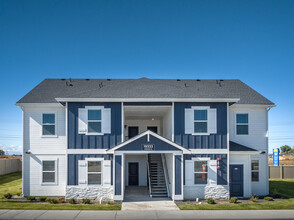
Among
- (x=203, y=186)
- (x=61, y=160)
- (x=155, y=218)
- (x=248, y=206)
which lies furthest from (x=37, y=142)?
(x=248, y=206)

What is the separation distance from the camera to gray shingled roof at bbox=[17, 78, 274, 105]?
1697 cm

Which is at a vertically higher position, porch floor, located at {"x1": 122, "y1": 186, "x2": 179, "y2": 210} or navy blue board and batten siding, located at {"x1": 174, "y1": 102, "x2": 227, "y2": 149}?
navy blue board and batten siding, located at {"x1": 174, "y1": 102, "x2": 227, "y2": 149}

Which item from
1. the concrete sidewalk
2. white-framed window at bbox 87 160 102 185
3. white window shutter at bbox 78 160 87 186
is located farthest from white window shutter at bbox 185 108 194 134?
white window shutter at bbox 78 160 87 186

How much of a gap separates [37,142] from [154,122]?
9.79 meters

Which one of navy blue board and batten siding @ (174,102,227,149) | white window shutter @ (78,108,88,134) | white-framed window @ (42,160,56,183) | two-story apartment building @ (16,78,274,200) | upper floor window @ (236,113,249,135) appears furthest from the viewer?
upper floor window @ (236,113,249,135)

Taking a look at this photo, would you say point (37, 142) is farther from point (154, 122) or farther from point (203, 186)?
point (203, 186)

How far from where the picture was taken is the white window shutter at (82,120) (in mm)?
16469

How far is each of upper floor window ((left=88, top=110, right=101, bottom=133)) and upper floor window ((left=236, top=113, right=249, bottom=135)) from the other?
32.2 ft

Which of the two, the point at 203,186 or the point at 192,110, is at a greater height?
the point at 192,110

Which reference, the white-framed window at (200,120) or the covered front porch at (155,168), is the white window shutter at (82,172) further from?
the white-framed window at (200,120)

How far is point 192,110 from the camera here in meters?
16.8

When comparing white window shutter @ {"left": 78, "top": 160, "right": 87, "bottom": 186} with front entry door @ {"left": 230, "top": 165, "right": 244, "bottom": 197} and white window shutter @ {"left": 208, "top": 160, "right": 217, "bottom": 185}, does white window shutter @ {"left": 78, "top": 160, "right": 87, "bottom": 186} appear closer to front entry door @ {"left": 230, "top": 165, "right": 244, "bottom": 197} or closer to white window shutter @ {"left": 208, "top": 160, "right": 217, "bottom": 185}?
white window shutter @ {"left": 208, "top": 160, "right": 217, "bottom": 185}

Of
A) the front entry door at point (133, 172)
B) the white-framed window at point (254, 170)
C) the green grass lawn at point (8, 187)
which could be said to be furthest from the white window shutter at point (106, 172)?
the white-framed window at point (254, 170)

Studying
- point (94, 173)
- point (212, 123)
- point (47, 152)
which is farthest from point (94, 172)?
point (212, 123)
